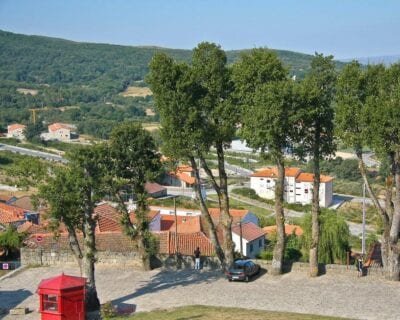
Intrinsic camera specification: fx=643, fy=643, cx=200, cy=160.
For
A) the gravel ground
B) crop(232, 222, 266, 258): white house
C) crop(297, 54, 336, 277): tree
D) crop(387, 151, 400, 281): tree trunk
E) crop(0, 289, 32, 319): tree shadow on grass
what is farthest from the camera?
crop(232, 222, 266, 258): white house

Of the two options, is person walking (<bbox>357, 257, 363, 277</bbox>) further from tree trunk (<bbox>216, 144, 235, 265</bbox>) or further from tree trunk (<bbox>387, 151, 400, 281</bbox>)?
tree trunk (<bbox>216, 144, 235, 265</bbox>)

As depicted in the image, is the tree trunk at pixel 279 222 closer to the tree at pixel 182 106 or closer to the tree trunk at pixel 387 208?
the tree trunk at pixel 387 208

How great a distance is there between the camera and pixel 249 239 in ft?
167

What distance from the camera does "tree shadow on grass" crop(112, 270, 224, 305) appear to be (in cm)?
2595

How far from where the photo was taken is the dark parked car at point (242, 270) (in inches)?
1030

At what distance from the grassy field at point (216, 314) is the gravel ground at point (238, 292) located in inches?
32.2

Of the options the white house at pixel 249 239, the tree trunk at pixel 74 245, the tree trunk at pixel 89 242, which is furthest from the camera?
the white house at pixel 249 239

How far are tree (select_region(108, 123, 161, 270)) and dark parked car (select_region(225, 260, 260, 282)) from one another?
4488 millimetres

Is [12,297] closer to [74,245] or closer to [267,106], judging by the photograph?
[74,245]

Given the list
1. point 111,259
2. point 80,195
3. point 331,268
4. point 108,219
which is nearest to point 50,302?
point 80,195

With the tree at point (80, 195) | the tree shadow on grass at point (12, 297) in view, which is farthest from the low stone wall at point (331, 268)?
the tree shadow on grass at point (12, 297)

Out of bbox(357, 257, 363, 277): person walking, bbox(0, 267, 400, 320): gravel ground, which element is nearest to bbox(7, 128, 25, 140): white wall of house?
bbox(0, 267, 400, 320): gravel ground

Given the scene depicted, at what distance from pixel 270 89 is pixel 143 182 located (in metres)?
7.54

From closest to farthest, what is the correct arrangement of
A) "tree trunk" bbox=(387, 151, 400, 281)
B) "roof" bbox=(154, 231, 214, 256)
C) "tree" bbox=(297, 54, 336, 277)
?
"tree trunk" bbox=(387, 151, 400, 281) → "tree" bbox=(297, 54, 336, 277) → "roof" bbox=(154, 231, 214, 256)
